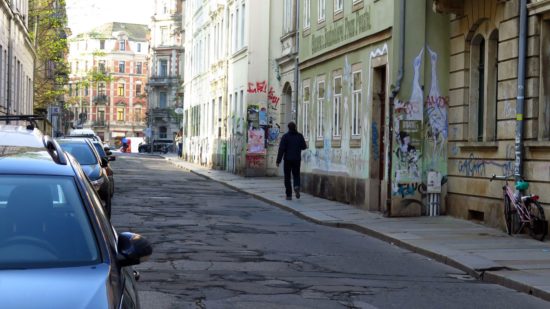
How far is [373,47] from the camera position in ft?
64.7

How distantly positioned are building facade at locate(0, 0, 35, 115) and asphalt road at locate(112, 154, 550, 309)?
1900 cm

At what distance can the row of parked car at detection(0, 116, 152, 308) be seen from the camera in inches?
166

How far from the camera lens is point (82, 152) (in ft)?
57.9

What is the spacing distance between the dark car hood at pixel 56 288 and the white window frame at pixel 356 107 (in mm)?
16639

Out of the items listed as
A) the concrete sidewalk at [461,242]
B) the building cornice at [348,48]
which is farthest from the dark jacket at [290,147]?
the building cornice at [348,48]

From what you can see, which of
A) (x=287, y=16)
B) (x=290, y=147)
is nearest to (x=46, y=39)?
(x=287, y=16)

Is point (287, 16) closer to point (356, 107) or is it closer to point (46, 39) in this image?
point (356, 107)

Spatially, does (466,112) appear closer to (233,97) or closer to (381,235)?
(381,235)

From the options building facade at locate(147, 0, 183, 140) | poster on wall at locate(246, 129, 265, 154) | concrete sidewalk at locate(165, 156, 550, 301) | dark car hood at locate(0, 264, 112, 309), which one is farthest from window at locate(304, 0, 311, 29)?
building facade at locate(147, 0, 183, 140)

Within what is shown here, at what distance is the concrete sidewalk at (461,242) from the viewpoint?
10.5 meters

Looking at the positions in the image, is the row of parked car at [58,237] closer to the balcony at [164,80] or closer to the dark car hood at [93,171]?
the dark car hood at [93,171]

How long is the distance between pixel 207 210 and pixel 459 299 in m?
10.8

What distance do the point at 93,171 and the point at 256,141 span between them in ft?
65.9

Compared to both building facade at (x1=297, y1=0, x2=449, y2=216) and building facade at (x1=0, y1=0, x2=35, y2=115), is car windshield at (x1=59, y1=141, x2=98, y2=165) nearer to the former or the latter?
building facade at (x1=297, y1=0, x2=449, y2=216)
